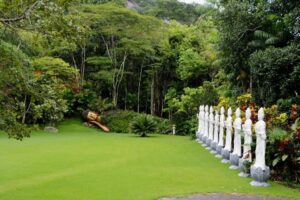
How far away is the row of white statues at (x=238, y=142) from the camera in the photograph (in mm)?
7309

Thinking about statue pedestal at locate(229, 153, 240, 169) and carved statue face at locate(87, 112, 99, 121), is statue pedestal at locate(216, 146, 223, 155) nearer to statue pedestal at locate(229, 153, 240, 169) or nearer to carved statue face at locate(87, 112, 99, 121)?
statue pedestal at locate(229, 153, 240, 169)

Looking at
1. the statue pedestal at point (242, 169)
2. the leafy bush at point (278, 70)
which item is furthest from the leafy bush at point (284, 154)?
the leafy bush at point (278, 70)

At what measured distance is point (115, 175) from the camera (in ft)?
26.1

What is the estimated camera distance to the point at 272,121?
10164mm

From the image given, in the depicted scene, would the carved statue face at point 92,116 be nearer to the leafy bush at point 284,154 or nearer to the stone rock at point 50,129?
the stone rock at point 50,129

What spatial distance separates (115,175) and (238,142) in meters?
2.88

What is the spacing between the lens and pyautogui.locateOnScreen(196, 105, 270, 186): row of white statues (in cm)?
731

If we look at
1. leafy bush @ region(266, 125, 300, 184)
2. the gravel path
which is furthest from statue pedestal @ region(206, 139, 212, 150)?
the gravel path

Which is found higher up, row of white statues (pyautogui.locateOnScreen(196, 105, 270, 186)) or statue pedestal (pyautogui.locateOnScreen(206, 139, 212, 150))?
row of white statues (pyautogui.locateOnScreen(196, 105, 270, 186))

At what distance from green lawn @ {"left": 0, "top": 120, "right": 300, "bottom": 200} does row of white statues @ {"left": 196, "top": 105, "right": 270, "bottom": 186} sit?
0.25 m

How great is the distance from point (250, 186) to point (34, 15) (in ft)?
15.1

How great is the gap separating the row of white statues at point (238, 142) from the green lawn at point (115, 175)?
0.25 metres

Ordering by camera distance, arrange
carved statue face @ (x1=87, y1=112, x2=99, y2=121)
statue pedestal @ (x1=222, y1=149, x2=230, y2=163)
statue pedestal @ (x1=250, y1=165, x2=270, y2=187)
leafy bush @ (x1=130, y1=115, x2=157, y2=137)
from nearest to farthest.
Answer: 1. statue pedestal @ (x1=250, y1=165, x2=270, y2=187)
2. statue pedestal @ (x1=222, y1=149, x2=230, y2=163)
3. leafy bush @ (x1=130, y1=115, x2=157, y2=137)
4. carved statue face @ (x1=87, y1=112, x2=99, y2=121)

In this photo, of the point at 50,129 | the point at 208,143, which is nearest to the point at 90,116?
the point at 50,129
